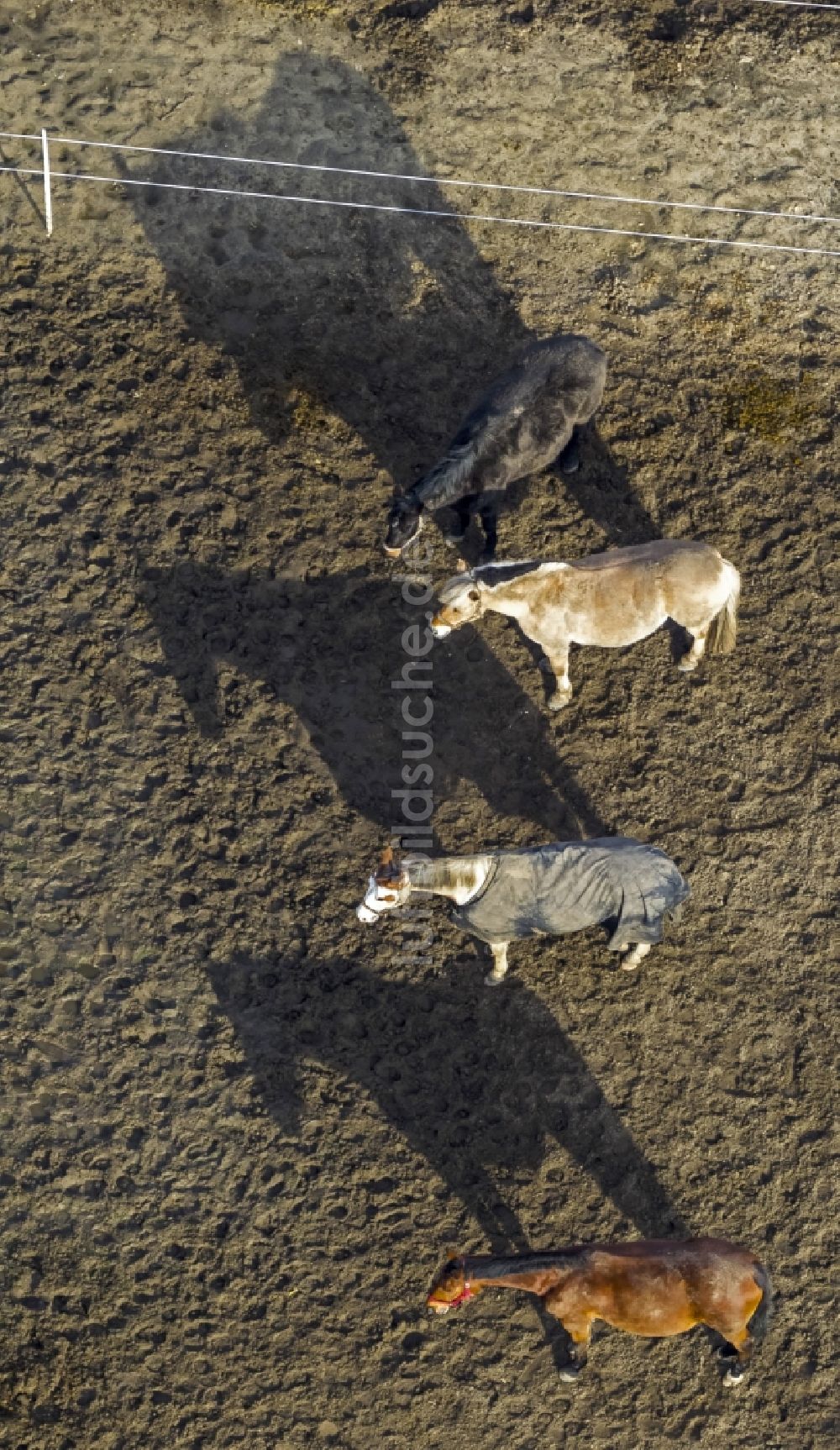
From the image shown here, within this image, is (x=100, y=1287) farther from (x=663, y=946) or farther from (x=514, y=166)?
(x=514, y=166)

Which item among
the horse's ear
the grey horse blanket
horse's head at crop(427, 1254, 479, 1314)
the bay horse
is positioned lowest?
horse's head at crop(427, 1254, 479, 1314)

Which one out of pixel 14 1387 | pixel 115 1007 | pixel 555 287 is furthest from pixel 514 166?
pixel 14 1387

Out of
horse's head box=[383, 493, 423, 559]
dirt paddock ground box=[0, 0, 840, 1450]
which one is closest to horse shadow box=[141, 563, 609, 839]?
dirt paddock ground box=[0, 0, 840, 1450]

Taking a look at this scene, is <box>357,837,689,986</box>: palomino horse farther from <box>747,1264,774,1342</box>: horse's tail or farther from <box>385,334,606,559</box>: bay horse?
<box>385,334,606,559</box>: bay horse

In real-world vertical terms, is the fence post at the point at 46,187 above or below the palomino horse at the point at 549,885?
above

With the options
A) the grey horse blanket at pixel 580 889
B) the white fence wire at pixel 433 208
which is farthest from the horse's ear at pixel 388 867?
the white fence wire at pixel 433 208

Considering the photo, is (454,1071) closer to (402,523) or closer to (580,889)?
(580,889)

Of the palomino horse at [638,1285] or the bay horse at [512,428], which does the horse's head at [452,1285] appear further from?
the bay horse at [512,428]
